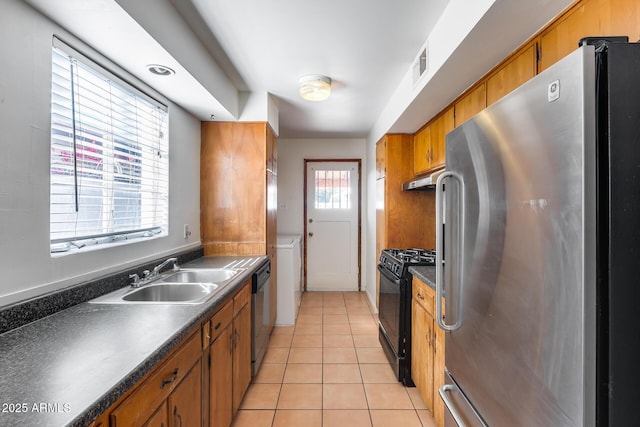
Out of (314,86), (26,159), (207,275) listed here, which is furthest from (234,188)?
(26,159)

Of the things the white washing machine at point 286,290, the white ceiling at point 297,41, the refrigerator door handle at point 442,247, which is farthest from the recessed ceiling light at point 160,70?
the white washing machine at point 286,290

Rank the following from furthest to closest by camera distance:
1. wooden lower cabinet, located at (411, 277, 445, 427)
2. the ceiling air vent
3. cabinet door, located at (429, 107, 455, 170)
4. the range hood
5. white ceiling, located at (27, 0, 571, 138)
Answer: cabinet door, located at (429, 107, 455, 170)
the range hood
the ceiling air vent
wooden lower cabinet, located at (411, 277, 445, 427)
white ceiling, located at (27, 0, 571, 138)

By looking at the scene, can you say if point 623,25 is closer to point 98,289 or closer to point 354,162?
point 98,289

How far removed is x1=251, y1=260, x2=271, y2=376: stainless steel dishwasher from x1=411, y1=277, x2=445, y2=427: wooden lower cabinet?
113 centimetres

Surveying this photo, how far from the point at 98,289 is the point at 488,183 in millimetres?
1748

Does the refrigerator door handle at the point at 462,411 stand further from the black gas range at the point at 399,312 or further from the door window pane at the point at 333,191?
the door window pane at the point at 333,191

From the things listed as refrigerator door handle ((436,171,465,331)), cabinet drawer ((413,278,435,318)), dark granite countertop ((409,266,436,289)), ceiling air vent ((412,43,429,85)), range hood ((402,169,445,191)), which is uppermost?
ceiling air vent ((412,43,429,85))

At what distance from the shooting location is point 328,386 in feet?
7.26

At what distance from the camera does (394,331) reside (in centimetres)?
235

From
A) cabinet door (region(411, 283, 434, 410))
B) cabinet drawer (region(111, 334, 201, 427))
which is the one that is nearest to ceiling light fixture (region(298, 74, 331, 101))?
cabinet door (region(411, 283, 434, 410))

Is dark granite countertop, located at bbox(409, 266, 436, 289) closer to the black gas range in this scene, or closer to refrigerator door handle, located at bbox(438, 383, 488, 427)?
the black gas range

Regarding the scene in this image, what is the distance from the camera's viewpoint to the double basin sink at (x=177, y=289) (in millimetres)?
1469

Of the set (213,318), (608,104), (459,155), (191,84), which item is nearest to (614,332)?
(608,104)

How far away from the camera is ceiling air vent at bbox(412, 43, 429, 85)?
1.94 meters
